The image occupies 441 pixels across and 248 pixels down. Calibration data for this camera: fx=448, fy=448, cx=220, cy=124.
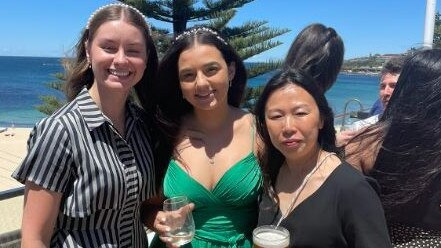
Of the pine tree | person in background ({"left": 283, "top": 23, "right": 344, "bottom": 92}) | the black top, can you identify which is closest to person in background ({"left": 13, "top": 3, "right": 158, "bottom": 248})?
the black top

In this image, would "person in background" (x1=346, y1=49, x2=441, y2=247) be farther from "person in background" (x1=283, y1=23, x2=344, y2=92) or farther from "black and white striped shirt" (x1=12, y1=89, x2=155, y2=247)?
"black and white striped shirt" (x1=12, y1=89, x2=155, y2=247)

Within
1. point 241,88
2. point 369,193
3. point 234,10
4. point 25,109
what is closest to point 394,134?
point 369,193

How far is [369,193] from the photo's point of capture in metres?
1.38

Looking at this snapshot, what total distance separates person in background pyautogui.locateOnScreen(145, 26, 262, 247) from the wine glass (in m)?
0.09

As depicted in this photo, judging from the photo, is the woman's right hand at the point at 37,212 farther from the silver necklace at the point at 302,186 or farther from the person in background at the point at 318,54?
the person in background at the point at 318,54

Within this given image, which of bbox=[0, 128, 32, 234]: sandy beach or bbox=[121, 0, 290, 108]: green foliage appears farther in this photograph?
bbox=[121, 0, 290, 108]: green foliage

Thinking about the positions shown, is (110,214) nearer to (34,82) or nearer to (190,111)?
(190,111)

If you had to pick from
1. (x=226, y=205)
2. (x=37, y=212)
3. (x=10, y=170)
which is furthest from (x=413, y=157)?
(x=10, y=170)

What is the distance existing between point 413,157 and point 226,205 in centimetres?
80

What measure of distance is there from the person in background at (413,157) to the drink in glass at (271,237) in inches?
16.8

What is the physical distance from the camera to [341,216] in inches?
55.8

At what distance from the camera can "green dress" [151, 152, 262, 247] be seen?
77.0 inches

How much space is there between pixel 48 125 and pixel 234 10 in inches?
386

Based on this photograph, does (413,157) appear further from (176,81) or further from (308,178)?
(176,81)
